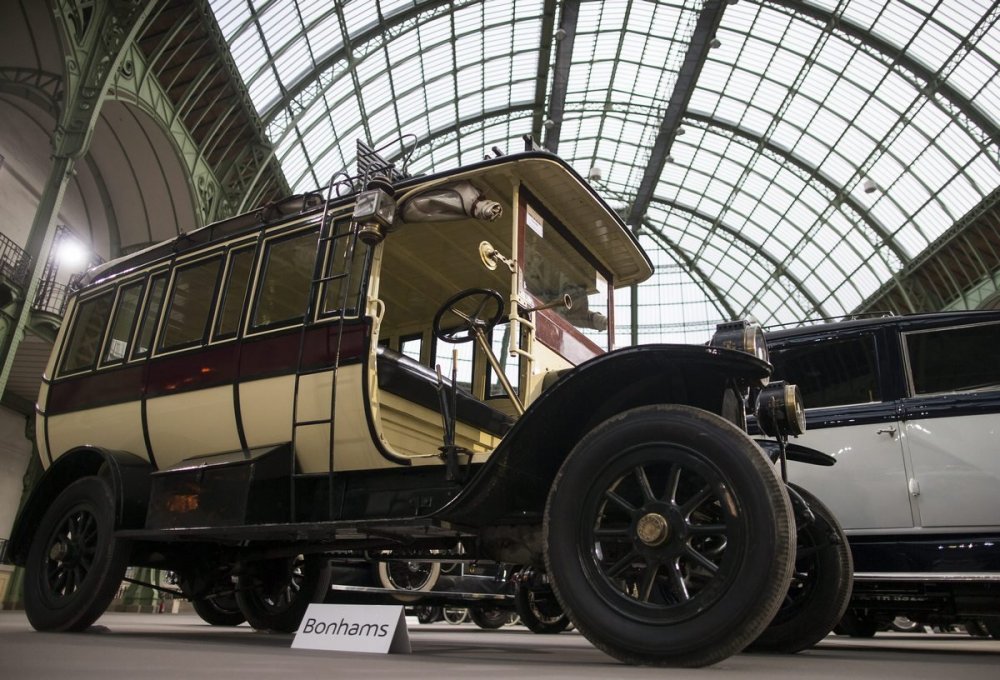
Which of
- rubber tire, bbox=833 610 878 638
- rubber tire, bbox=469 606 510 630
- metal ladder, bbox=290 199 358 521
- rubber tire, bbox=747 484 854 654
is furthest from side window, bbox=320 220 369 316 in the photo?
rubber tire, bbox=469 606 510 630

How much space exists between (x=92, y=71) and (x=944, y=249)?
73.0 feet

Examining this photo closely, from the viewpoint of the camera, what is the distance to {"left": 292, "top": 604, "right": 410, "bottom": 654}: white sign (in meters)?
3.07

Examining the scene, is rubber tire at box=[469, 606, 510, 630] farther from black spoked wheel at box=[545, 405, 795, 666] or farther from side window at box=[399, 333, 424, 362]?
black spoked wheel at box=[545, 405, 795, 666]

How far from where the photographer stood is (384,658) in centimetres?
282

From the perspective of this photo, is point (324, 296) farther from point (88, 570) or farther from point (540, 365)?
point (88, 570)

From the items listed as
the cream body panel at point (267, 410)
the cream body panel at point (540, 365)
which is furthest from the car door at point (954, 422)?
the cream body panel at point (267, 410)

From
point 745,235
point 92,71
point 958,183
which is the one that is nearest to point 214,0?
point 92,71

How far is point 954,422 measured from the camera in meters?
4.30

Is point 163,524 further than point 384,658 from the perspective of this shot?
Yes

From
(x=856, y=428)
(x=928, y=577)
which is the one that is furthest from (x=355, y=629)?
(x=856, y=428)

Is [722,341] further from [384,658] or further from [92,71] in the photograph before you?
[92,71]

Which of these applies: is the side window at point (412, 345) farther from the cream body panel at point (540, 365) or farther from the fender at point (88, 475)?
the fender at point (88, 475)

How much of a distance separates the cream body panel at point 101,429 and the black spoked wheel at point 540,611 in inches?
127

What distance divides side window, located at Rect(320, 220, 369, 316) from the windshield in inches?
36.4
